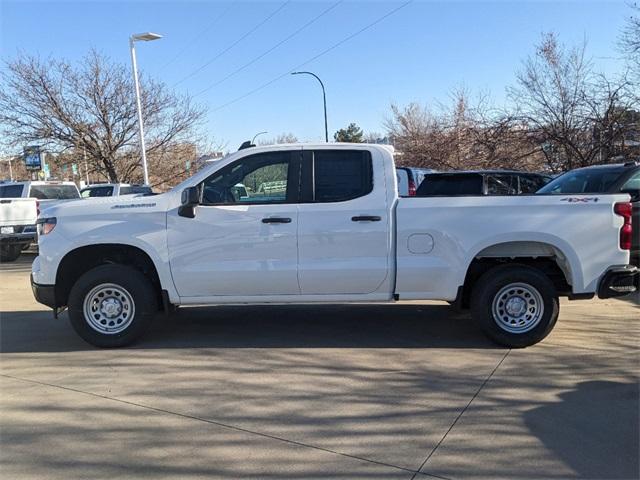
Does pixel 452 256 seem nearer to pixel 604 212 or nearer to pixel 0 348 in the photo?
pixel 604 212

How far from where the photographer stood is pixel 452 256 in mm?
5422

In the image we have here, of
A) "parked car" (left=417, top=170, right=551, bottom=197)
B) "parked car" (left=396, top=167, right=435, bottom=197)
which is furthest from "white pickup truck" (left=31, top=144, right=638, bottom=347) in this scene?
"parked car" (left=396, top=167, right=435, bottom=197)

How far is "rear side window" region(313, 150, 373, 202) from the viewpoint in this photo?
555cm

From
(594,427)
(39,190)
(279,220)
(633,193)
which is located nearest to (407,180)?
(633,193)

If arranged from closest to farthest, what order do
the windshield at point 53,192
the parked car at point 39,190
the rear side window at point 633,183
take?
the rear side window at point 633,183
the parked car at point 39,190
the windshield at point 53,192

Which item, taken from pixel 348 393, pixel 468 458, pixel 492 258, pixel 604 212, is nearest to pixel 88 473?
pixel 348 393

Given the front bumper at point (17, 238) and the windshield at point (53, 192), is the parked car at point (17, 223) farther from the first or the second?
the windshield at point (53, 192)

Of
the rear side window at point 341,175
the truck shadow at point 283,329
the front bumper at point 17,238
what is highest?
the rear side window at point 341,175

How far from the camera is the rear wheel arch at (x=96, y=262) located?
5652mm

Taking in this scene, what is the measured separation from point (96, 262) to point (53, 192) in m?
11.4

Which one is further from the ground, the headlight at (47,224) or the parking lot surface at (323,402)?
the headlight at (47,224)

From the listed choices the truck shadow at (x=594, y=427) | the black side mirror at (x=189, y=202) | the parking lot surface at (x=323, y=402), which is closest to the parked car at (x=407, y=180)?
the parking lot surface at (x=323, y=402)

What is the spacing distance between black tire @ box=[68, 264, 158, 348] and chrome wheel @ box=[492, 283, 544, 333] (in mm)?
3489

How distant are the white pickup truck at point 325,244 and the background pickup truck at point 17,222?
880 cm
